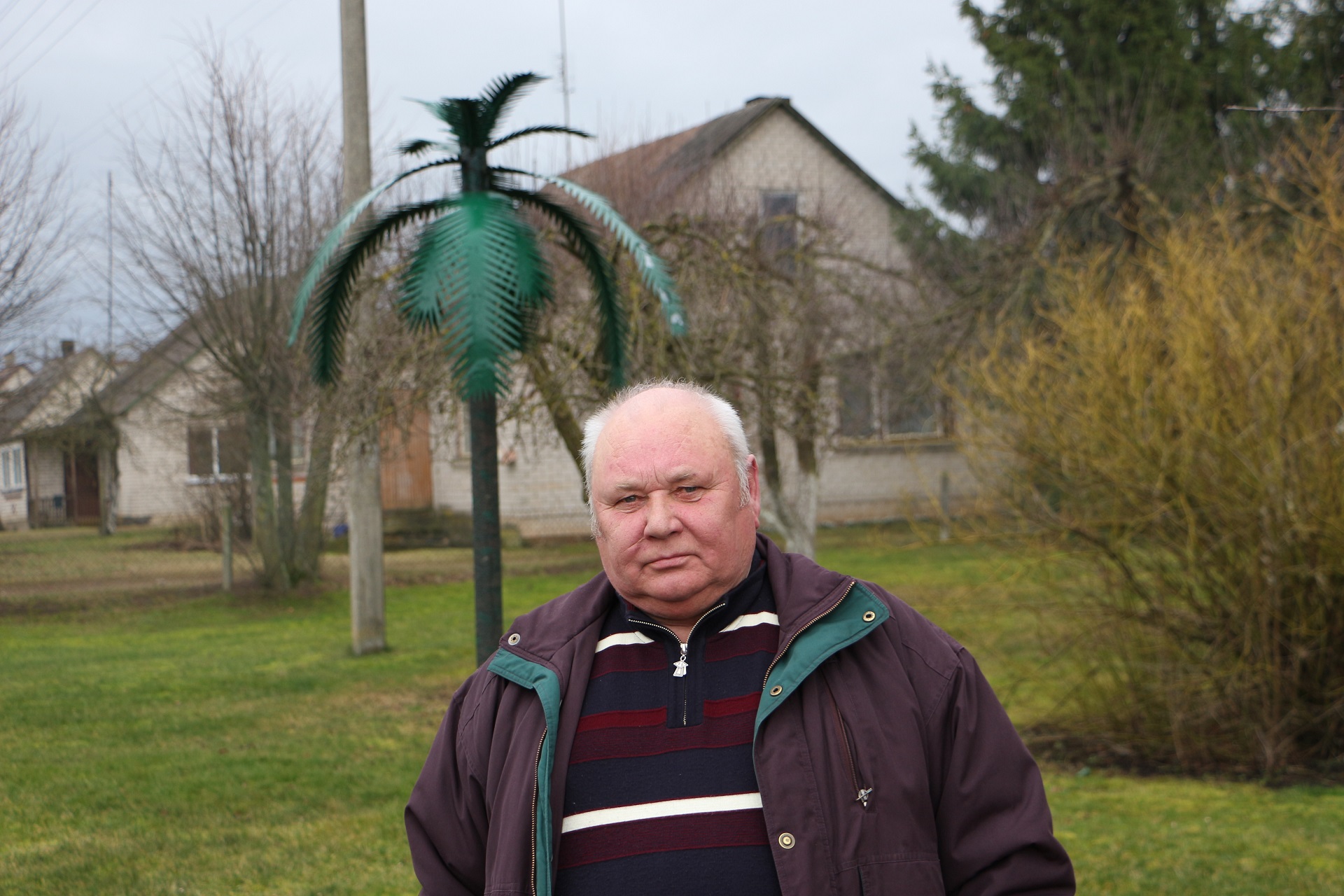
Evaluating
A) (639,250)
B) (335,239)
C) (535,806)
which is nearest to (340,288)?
(335,239)

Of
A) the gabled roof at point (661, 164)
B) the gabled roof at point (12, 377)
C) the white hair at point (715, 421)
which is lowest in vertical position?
the white hair at point (715, 421)

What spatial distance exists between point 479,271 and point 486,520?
4.07 ft

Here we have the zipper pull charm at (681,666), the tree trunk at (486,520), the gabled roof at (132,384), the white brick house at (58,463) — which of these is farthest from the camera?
the white brick house at (58,463)

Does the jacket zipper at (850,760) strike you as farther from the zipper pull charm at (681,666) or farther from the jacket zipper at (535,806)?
the jacket zipper at (535,806)

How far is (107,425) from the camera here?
85.4ft

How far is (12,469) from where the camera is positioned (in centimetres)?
3372

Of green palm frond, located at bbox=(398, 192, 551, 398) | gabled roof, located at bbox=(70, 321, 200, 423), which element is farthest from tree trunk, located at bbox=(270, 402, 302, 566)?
green palm frond, located at bbox=(398, 192, 551, 398)

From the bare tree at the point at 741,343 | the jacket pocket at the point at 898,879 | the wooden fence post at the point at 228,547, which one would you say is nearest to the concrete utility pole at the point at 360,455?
the bare tree at the point at 741,343

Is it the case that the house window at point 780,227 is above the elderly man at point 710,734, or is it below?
above

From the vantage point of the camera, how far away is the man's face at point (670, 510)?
100 inches

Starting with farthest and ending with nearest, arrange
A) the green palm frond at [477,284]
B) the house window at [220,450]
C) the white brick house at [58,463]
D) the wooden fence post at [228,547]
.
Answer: the white brick house at [58,463]
the house window at [220,450]
the wooden fence post at [228,547]
the green palm frond at [477,284]

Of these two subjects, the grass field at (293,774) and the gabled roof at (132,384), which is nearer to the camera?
the grass field at (293,774)

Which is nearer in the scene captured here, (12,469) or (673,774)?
(673,774)

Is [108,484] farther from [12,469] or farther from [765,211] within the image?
[765,211]
